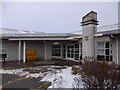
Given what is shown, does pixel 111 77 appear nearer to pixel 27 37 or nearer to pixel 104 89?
pixel 104 89

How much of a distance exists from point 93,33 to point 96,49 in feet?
5.56

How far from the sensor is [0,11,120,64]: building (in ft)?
36.4

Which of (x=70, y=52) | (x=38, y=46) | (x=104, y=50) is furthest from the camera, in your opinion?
(x=38, y=46)

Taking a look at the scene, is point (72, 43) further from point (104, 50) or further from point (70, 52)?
point (104, 50)

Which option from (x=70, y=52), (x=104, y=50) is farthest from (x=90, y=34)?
(x=70, y=52)

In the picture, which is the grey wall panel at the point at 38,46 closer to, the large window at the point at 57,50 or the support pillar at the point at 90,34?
the large window at the point at 57,50

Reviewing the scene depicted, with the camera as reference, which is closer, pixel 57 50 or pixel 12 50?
pixel 12 50

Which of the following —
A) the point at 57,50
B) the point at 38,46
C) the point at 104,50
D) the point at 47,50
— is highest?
the point at 38,46

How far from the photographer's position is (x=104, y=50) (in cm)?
1171

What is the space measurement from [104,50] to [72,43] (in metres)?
6.22

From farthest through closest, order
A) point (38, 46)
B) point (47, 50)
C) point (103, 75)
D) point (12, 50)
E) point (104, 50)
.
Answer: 1. point (38, 46)
2. point (47, 50)
3. point (12, 50)
4. point (104, 50)
5. point (103, 75)

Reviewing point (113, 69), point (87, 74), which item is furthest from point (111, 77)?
point (87, 74)

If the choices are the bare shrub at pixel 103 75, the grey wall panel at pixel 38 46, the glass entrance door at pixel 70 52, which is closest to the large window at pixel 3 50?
the grey wall panel at pixel 38 46

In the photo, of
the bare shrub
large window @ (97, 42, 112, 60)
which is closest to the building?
large window @ (97, 42, 112, 60)
